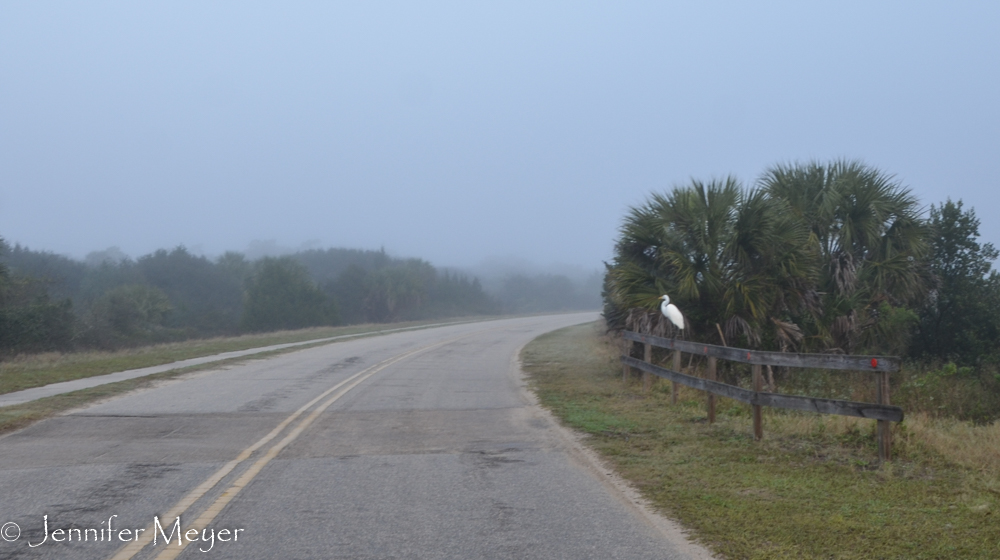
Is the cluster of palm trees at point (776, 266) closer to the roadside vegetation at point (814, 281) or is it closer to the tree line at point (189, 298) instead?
the roadside vegetation at point (814, 281)

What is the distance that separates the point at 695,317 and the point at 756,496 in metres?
8.95

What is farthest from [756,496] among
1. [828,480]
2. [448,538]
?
[448,538]

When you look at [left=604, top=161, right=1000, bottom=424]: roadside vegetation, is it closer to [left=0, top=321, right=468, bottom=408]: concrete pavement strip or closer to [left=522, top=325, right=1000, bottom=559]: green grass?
[left=522, top=325, right=1000, bottom=559]: green grass

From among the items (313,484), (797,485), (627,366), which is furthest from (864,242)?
(313,484)

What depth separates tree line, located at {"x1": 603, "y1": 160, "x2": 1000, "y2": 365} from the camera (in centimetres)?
1529

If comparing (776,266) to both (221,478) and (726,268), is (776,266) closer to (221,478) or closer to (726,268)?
(726,268)

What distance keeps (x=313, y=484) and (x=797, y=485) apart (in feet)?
14.2

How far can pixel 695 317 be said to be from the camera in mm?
15414

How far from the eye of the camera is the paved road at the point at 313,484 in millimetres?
5414

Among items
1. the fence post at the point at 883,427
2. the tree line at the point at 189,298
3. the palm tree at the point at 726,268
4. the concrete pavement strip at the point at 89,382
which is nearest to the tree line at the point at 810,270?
the palm tree at the point at 726,268

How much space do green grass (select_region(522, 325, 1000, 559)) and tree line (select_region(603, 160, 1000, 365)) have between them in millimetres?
3705

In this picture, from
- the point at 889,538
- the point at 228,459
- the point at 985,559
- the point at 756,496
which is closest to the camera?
the point at 985,559

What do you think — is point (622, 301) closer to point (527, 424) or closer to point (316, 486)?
point (527, 424)

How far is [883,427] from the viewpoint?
7770 mm
